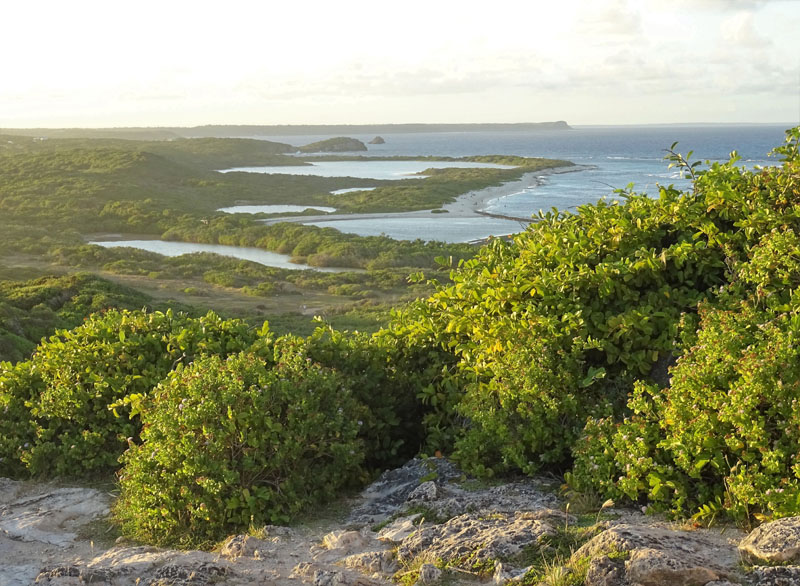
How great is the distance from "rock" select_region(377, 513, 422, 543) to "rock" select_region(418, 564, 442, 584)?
2.06ft

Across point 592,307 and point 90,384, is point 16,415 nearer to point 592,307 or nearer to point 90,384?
point 90,384

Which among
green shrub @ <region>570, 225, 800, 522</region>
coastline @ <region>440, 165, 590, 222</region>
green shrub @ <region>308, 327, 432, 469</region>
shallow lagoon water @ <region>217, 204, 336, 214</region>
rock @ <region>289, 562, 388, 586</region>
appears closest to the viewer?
rock @ <region>289, 562, 388, 586</region>

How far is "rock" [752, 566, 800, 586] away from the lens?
3.63 meters

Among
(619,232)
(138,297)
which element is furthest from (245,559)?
(138,297)

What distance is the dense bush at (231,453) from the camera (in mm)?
5430

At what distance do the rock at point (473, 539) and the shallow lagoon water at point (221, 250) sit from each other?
140ft

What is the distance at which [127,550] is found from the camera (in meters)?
5.05

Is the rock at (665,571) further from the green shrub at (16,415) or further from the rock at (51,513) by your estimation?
the green shrub at (16,415)

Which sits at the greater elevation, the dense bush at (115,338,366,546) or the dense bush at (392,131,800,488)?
the dense bush at (392,131,800,488)

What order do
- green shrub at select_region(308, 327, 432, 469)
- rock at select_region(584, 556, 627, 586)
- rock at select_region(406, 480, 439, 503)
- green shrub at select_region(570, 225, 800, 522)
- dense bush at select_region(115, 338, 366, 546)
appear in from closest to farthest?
rock at select_region(584, 556, 627, 586), green shrub at select_region(570, 225, 800, 522), dense bush at select_region(115, 338, 366, 546), rock at select_region(406, 480, 439, 503), green shrub at select_region(308, 327, 432, 469)

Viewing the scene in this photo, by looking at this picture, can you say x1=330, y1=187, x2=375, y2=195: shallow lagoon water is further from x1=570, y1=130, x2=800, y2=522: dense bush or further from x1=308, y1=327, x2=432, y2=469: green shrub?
x1=570, y1=130, x2=800, y2=522: dense bush

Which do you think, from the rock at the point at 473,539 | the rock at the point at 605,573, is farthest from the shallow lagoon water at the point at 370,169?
the rock at the point at 605,573

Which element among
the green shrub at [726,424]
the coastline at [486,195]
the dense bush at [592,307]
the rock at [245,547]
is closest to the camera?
the green shrub at [726,424]

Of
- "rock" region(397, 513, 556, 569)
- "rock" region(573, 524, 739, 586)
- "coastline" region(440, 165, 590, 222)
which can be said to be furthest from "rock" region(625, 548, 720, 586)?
"coastline" region(440, 165, 590, 222)
